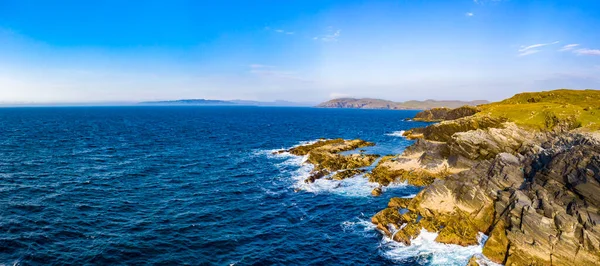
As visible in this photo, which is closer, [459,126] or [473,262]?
[473,262]

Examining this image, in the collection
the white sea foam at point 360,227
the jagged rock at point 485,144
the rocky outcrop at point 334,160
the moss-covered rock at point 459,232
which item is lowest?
the white sea foam at point 360,227

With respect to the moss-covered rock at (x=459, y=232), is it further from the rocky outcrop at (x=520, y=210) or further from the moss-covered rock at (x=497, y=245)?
the moss-covered rock at (x=497, y=245)

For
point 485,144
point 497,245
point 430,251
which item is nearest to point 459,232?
point 497,245

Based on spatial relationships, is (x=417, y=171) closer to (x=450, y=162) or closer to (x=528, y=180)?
(x=450, y=162)

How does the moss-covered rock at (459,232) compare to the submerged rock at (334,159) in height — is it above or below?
below

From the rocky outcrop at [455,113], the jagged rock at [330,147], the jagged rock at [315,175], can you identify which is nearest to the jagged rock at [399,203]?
the jagged rock at [315,175]

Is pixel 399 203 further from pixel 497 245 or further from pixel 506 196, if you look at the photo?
pixel 497 245

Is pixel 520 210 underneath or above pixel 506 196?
underneath
